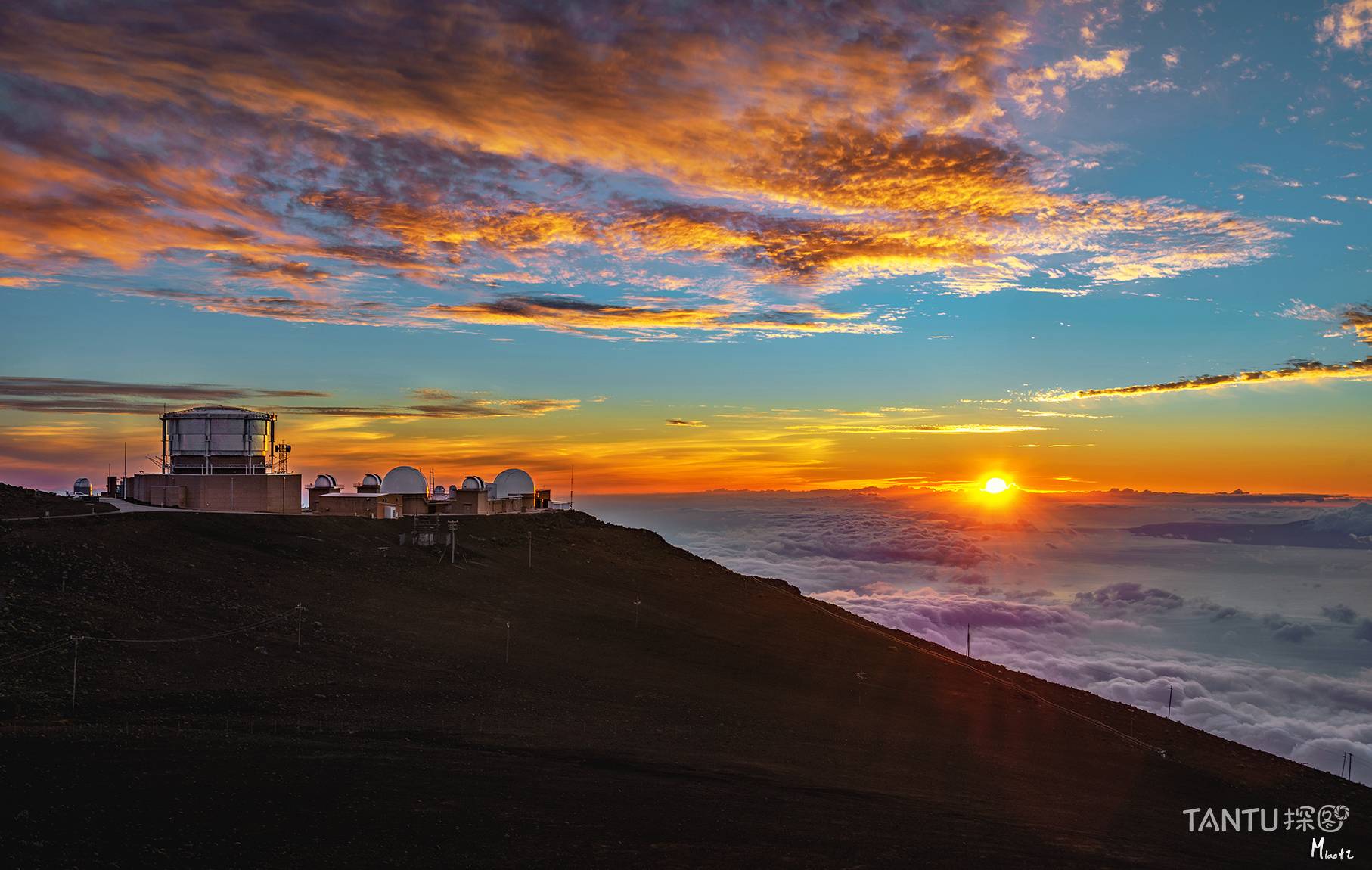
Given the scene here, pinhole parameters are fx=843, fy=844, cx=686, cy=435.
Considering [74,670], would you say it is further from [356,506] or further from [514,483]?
[514,483]

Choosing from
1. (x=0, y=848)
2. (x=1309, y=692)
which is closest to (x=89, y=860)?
(x=0, y=848)

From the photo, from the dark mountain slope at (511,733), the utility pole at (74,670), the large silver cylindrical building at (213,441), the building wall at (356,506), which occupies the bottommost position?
the dark mountain slope at (511,733)

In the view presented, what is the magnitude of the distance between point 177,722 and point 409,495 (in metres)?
36.8

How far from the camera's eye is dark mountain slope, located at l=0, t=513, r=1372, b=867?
45.7 feet

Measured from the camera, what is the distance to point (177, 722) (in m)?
18.4

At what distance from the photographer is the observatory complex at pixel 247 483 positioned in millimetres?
46938

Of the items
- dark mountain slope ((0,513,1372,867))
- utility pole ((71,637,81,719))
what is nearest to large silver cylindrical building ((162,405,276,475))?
dark mountain slope ((0,513,1372,867))

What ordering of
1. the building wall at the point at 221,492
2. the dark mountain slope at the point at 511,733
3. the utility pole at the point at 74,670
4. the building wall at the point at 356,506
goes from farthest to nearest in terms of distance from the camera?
the building wall at the point at 356,506, the building wall at the point at 221,492, the utility pole at the point at 74,670, the dark mountain slope at the point at 511,733

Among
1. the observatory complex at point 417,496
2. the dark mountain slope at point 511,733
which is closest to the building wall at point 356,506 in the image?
the observatory complex at point 417,496

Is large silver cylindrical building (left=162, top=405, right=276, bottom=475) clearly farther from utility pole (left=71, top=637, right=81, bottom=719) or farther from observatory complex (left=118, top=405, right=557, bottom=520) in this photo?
utility pole (left=71, top=637, right=81, bottom=719)

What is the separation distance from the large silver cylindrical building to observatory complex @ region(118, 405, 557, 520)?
4 cm

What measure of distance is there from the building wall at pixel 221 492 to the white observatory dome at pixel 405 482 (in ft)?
33.0

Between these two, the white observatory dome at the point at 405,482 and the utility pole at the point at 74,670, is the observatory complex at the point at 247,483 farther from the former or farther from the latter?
the utility pole at the point at 74,670

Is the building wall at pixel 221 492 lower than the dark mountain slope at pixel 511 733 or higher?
higher
